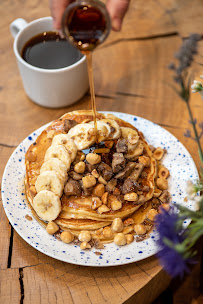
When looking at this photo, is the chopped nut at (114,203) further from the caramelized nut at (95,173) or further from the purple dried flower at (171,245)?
the purple dried flower at (171,245)

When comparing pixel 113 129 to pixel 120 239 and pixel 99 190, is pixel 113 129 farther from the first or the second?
pixel 120 239

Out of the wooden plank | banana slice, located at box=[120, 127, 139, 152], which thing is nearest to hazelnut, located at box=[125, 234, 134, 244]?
banana slice, located at box=[120, 127, 139, 152]

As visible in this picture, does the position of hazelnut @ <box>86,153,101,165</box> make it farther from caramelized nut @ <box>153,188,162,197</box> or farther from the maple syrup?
the maple syrup

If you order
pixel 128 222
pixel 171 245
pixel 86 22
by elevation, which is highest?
pixel 86 22

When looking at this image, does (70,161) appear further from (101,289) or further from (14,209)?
(101,289)

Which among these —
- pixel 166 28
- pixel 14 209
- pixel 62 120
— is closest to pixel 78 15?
pixel 62 120

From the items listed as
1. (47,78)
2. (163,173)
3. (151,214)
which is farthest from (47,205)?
(47,78)
